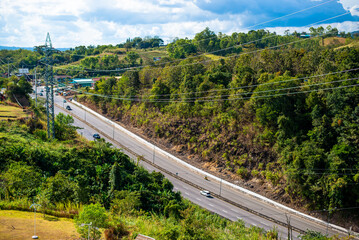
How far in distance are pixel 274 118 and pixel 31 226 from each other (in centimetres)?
3114

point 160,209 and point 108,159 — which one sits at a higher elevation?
point 108,159

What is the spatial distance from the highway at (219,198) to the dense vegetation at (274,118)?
2915mm

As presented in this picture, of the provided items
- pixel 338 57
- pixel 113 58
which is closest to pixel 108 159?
pixel 338 57

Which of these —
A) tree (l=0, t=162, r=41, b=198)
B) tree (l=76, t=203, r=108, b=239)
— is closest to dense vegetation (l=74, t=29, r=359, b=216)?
tree (l=76, t=203, r=108, b=239)

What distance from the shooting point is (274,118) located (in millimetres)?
39219

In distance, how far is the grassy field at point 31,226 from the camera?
51.9 feet

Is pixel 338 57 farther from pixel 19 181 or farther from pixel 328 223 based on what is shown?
pixel 19 181

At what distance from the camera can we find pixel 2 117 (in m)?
38.0

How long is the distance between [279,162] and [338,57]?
15540 millimetres

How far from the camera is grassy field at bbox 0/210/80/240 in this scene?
15.8 metres

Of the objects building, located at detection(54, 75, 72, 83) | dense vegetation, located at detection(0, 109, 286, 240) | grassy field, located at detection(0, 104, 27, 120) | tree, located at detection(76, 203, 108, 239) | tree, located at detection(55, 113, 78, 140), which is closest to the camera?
tree, located at detection(76, 203, 108, 239)

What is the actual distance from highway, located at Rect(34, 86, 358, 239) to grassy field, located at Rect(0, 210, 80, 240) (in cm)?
1702

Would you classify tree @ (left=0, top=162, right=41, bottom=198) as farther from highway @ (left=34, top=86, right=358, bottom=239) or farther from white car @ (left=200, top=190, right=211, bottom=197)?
white car @ (left=200, top=190, right=211, bottom=197)

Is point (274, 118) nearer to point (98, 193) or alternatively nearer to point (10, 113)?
point (98, 193)
